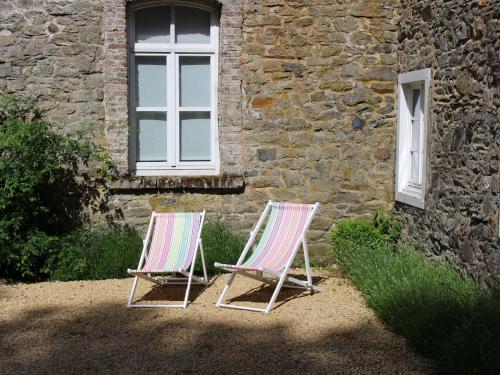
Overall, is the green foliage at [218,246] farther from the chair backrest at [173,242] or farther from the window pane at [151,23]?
the window pane at [151,23]

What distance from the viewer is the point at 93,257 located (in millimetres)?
7969

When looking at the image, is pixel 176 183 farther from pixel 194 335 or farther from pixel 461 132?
pixel 461 132

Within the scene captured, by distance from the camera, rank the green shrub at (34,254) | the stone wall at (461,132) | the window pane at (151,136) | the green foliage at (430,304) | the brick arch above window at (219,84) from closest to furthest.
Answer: the green foliage at (430,304), the stone wall at (461,132), the green shrub at (34,254), the brick arch above window at (219,84), the window pane at (151,136)

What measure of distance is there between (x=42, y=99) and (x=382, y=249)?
4.05 meters

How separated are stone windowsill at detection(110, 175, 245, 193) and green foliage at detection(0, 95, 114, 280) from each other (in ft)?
0.65

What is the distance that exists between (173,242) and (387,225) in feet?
8.65

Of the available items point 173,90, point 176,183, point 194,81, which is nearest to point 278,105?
point 194,81

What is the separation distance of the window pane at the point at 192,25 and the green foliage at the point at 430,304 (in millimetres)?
2876

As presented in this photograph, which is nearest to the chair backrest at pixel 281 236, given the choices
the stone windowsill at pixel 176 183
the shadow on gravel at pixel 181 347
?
the shadow on gravel at pixel 181 347

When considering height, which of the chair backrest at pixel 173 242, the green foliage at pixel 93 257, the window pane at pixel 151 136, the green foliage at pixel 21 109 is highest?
the green foliage at pixel 21 109

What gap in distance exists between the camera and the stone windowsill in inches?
327

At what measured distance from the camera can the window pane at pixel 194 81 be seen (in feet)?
Result: 28.3

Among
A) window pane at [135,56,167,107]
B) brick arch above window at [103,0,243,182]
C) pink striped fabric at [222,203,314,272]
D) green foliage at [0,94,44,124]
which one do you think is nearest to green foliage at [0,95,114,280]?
green foliage at [0,94,44,124]

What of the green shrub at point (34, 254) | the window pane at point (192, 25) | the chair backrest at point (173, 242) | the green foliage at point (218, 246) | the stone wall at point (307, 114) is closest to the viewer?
the chair backrest at point (173, 242)
